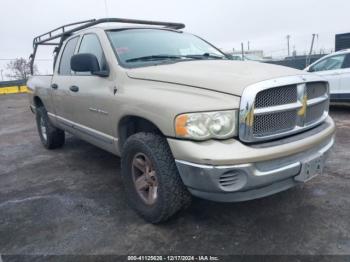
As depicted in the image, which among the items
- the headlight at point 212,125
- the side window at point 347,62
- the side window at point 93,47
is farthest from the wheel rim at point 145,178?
the side window at point 347,62

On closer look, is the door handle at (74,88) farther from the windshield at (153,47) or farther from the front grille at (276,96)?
the front grille at (276,96)

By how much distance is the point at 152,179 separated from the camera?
9.33 ft

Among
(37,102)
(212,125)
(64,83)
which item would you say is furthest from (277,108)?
(37,102)

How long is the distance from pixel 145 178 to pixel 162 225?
44cm

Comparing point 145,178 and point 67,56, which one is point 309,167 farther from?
point 67,56

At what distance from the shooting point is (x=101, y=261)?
2430 mm

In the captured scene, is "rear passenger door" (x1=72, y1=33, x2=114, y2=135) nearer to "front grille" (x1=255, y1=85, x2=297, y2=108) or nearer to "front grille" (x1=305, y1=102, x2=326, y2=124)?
"front grille" (x1=255, y1=85, x2=297, y2=108)

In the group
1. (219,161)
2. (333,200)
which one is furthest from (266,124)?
(333,200)

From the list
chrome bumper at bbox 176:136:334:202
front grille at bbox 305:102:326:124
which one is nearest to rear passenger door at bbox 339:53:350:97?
front grille at bbox 305:102:326:124

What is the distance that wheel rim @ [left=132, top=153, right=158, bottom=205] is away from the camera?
282cm

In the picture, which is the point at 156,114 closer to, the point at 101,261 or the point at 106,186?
the point at 101,261

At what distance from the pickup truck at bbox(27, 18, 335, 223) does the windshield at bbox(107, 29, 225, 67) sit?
0.5 inches

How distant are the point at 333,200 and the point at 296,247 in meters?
0.98

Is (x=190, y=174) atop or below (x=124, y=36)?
below
